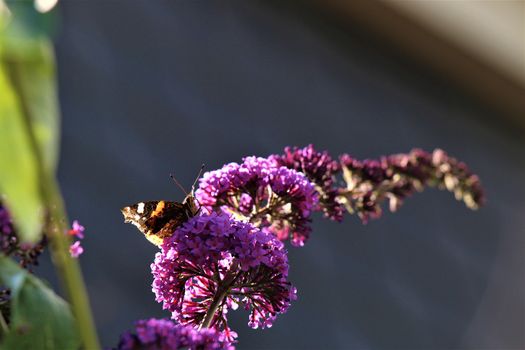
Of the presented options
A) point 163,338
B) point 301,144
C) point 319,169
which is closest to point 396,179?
point 319,169

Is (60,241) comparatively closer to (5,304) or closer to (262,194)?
(5,304)

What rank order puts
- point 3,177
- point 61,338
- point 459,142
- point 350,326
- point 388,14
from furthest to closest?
point 459,142 → point 388,14 → point 350,326 → point 61,338 → point 3,177

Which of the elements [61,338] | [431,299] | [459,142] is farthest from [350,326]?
[61,338]

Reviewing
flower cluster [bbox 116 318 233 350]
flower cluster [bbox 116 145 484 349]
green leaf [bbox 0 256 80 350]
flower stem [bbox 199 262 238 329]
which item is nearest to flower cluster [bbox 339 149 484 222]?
flower cluster [bbox 116 145 484 349]

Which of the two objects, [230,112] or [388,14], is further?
[388,14]

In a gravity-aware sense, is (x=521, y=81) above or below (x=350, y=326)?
above

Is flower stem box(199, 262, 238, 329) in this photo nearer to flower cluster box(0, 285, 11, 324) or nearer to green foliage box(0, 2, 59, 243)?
flower cluster box(0, 285, 11, 324)

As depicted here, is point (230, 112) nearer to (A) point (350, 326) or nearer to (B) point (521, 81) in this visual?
(A) point (350, 326)

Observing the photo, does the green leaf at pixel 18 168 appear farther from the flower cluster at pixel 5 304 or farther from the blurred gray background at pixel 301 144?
the blurred gray background at pixel 301 144
